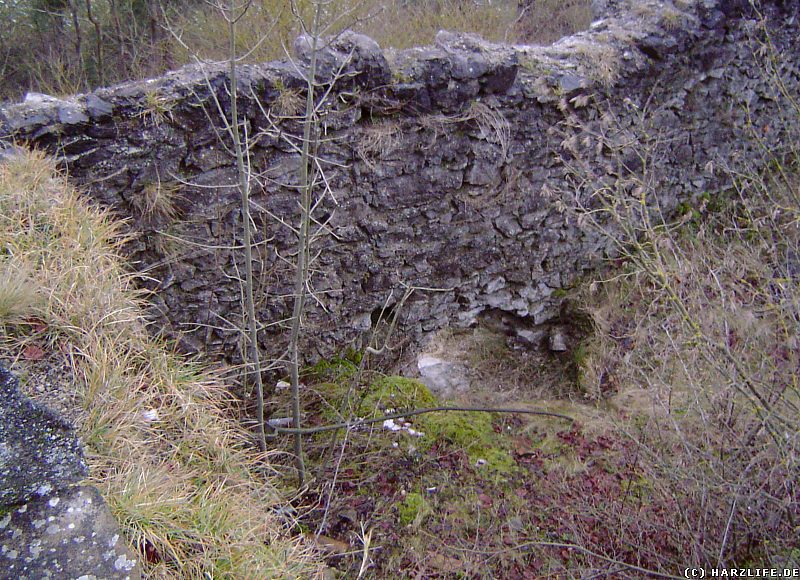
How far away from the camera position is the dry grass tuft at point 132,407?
6.59 ft

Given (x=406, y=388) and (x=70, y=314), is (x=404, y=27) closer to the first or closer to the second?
(x=406, y=388)

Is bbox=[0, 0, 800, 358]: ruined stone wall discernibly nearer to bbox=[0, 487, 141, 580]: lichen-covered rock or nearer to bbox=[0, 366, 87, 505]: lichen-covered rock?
bbox=[0, 366, 87, 505]: lichen-covered rock

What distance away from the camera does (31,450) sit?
176cm

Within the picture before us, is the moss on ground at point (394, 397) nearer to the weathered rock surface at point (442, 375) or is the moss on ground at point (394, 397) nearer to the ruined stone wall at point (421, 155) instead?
the ruined stone wall at point (421, 155)

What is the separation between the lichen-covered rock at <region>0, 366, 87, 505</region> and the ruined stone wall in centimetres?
81

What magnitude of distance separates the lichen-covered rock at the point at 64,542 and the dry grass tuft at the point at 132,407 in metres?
0.20

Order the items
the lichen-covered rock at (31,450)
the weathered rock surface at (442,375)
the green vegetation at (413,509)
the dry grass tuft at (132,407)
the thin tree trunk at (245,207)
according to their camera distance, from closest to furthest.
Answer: the lichen-covered rock at (31,450) < the dry grass tuft at (132,407) < the thin tree trunk at (245,207) < the green vegetation at (413,509) < the weathered rock surface at (442,375)

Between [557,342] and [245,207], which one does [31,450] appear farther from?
[557,342]

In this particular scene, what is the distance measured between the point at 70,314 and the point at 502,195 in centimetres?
314

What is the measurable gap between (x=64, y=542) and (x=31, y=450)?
1.06 feet

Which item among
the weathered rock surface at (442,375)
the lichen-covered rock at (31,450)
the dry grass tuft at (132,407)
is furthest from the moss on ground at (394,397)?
the lichen-covered rock at (31,450)

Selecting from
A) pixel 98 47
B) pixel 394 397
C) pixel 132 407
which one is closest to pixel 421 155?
pixel 394 397

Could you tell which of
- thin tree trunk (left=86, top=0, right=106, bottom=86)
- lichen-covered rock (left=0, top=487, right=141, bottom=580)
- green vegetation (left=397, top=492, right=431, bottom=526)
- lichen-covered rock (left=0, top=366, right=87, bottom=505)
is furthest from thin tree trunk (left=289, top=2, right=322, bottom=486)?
thin tree trunk (left=86, top=0, right=106, bottom=86)

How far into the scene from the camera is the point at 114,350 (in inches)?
96.8
